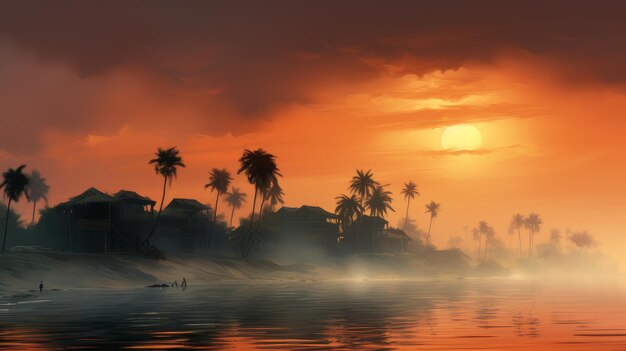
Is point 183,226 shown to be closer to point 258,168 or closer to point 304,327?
point 258,168

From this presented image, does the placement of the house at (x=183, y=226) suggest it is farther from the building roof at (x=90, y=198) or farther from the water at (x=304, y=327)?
the water at (x=304, y=327)

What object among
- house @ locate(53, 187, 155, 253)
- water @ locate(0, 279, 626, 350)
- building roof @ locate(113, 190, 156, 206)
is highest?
building roof @ locate(113, 190, 156, 206)

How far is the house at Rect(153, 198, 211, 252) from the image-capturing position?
16175cm

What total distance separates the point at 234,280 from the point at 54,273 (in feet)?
120

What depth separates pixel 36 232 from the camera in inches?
6107

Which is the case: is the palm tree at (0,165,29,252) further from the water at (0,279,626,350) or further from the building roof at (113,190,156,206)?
the water at (0,279,626,350)

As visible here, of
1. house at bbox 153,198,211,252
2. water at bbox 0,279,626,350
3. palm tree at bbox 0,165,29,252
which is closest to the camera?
water at bbox 0,279,626,350

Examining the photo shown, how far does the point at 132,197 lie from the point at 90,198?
11.0 m

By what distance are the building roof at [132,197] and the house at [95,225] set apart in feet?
3.48

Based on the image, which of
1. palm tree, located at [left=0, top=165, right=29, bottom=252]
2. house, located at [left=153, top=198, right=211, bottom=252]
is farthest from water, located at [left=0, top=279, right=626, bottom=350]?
house, located at [left=153, top=198, right=211, bottom=252]

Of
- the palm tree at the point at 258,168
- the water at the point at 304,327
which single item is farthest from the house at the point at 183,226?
the water at the point at 304,327

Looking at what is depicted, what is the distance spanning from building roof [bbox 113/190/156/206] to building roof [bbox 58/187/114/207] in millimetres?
7431

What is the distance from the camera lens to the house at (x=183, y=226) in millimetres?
161750

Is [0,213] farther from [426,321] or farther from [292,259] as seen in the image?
[426,321]
